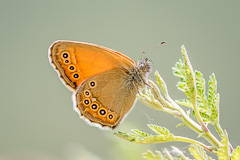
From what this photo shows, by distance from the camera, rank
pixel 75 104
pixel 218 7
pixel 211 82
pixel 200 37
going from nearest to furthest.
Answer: pixel 211 82, pixel 75 104, pixel 200 37, pixel 218 7

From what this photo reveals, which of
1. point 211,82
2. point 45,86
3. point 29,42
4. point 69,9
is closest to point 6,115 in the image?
point 45,86

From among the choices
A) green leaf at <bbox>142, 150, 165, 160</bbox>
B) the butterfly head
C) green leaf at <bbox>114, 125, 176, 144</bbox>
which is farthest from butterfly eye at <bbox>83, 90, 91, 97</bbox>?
green leaf at <bbox>142, 150, 165, 160</bbox>

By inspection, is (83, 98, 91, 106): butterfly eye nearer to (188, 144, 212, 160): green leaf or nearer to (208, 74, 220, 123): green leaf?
(208, 74, 220, 123): green leaf

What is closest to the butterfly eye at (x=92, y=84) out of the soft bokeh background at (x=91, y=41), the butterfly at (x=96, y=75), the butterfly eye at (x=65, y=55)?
the butterfly at (x=96, y=75)

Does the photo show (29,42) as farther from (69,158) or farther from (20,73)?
(69,158)

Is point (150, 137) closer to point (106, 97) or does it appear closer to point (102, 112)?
point (102, 112)

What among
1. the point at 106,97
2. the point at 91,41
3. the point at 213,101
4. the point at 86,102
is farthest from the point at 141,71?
the point at 91,41

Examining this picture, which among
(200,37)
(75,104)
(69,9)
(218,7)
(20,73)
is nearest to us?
(75,104)
